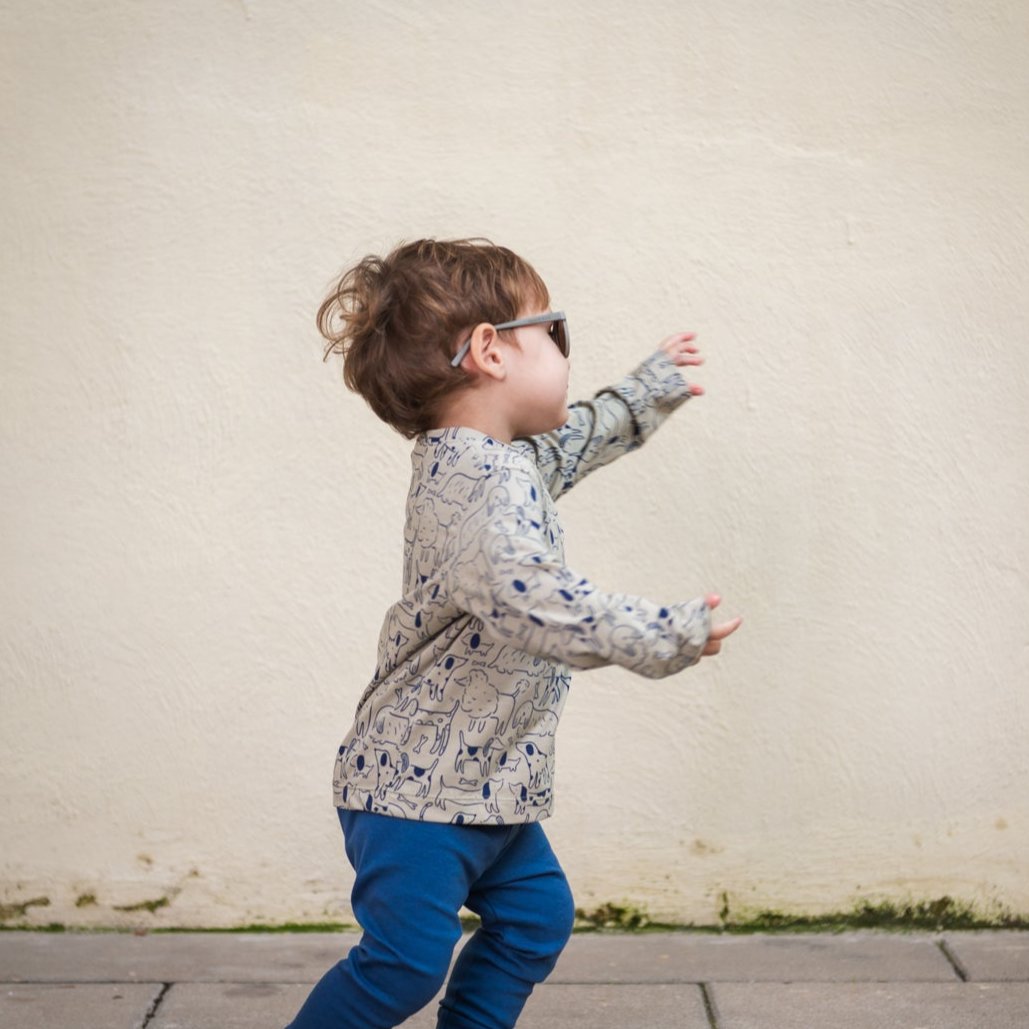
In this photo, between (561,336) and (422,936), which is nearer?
(422,936)

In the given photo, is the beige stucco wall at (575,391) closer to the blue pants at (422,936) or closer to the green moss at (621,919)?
the green moss at (621,919)

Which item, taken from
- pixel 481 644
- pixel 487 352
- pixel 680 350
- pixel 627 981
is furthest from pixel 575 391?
A: pixel 627 981

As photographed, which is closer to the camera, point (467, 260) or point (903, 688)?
point (467, 260)

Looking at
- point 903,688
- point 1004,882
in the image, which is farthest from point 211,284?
point 1004,882

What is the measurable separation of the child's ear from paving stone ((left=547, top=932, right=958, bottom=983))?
1418 mm

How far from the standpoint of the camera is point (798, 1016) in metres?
2.69

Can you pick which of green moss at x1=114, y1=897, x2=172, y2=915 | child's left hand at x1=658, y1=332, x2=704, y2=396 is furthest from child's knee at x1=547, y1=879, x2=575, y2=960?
green moss at x1=114, y1=897, x2=172, y2=915

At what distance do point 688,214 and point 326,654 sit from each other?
1.24m

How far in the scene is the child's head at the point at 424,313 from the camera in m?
2.09

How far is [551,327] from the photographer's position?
2.21 meters

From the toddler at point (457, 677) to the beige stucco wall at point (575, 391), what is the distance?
913 millimetres

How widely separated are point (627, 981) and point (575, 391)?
1.23 meters

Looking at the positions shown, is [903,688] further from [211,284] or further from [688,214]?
Answer: [211,284]

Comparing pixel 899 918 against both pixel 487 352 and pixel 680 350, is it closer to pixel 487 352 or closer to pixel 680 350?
pixel 680 350
